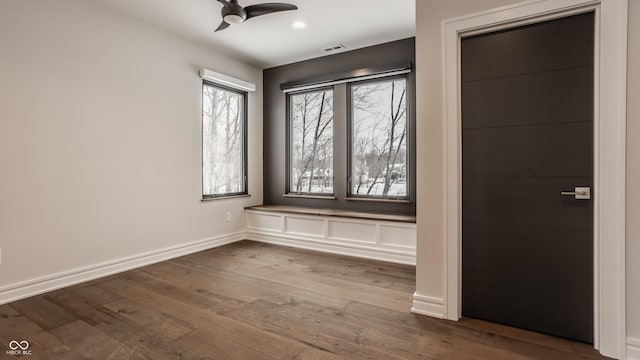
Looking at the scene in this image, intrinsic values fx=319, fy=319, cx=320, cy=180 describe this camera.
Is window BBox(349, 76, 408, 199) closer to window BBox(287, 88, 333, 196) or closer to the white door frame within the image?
window BBox(287, 88, 333, 196)

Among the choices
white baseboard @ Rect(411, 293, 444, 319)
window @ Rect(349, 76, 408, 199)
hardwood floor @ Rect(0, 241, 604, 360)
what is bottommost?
hardwood floor @ Rect(0, 241, 604, 360)

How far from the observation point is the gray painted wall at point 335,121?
13.6 feet

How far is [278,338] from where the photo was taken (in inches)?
81.9

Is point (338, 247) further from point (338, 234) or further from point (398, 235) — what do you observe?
point (398, 235)

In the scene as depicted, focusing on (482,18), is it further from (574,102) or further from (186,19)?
(186,19)

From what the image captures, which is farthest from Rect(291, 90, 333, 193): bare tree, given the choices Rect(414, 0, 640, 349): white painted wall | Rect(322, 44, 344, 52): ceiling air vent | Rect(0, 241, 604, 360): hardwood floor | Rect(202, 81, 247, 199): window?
Rect(414, 0, 640, 349): white painted wall

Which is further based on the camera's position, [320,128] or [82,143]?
[320,128]

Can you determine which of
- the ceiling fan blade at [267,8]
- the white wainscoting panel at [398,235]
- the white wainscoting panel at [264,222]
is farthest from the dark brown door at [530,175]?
the white wainscoting panel at [264,222]

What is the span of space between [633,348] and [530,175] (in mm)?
1118

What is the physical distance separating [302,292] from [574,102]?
8.15ft

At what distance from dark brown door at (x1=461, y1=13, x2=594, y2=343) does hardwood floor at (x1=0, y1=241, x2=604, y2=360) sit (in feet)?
0.78

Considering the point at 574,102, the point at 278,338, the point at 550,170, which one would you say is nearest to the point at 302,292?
the point at 278,338

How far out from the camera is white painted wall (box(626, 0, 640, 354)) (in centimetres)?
183

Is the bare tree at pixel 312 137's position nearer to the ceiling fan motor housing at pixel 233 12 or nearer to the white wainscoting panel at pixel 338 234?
the white wainscoting panel at pixel 338 234
